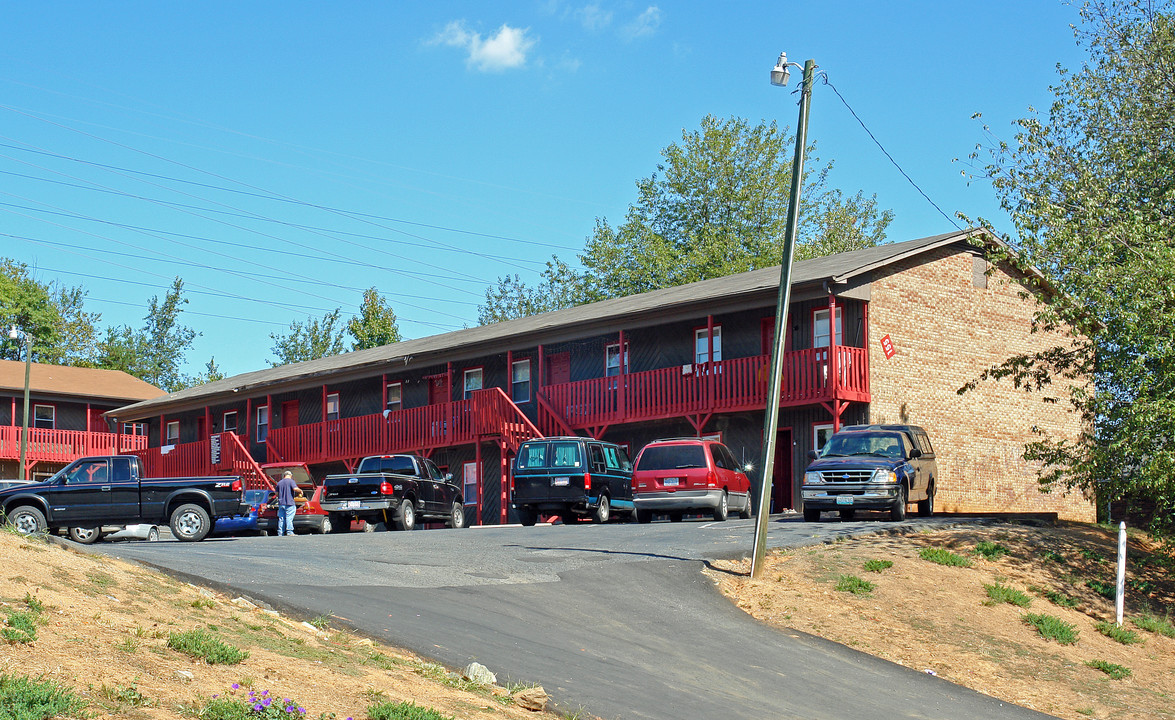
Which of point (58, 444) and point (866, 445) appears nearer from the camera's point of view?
point (866, 445)

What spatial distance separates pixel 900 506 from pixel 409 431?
19711 millimetres

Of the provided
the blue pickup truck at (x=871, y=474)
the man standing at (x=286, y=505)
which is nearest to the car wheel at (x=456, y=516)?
the man standing at (x=286, y=505)

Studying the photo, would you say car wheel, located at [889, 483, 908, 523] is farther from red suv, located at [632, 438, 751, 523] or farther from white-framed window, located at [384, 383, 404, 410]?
white-framed window, located at [384, 383, 404, 410]

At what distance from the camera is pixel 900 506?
2308cm

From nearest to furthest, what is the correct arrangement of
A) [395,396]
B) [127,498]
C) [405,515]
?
[127,498] → [405,515] → [395,396]

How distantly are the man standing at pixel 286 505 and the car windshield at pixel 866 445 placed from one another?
11.1m

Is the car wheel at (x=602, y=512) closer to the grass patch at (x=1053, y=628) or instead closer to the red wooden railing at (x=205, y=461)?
the grass patch at (x=1053, y=628)

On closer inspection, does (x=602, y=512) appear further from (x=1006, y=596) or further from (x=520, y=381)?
(x=520, y=381)

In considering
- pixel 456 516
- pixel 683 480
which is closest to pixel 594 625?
pixel 683 480

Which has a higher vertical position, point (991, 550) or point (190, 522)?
point (190, 522)

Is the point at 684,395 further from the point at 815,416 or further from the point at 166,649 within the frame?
the point at 166,649

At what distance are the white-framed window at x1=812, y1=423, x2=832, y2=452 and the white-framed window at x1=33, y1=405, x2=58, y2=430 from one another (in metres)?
36.8

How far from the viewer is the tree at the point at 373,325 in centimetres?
7375

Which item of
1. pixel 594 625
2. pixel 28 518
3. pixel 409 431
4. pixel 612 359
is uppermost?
A: pixel 612 359
